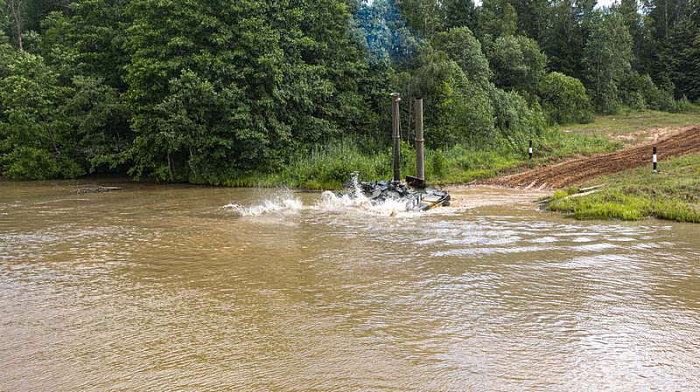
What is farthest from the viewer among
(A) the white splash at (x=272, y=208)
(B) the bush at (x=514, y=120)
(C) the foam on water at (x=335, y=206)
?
(B) the bush at (x=514, y=120)

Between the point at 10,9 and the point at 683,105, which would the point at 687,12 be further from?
the point at 10,9

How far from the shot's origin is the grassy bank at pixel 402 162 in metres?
21.1

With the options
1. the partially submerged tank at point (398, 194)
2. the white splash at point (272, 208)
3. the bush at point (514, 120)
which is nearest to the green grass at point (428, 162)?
the bush at point (514, 120)

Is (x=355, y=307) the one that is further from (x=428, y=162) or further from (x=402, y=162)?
(x=428, y=162)

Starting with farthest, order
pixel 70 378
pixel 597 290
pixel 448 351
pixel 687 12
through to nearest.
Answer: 1. pixel 687 12
2. pixel 597 290
3. pixel 448 351
4. pixel 70 378

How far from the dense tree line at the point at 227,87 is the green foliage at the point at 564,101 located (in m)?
9.91

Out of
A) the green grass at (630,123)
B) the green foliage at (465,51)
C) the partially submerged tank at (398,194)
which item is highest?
the green foliage at (465,51)

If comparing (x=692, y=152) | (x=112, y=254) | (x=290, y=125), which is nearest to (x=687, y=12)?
(x=692, y=152)

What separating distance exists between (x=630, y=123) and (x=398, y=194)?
2806cm

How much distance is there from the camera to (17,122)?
27188 mm

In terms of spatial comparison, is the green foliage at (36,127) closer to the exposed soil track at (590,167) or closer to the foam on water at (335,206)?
the foam on water at (335,206)

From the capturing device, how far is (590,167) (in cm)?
2067

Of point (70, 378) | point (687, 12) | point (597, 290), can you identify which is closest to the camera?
point (70, 378)

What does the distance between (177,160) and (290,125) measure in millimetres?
5628
